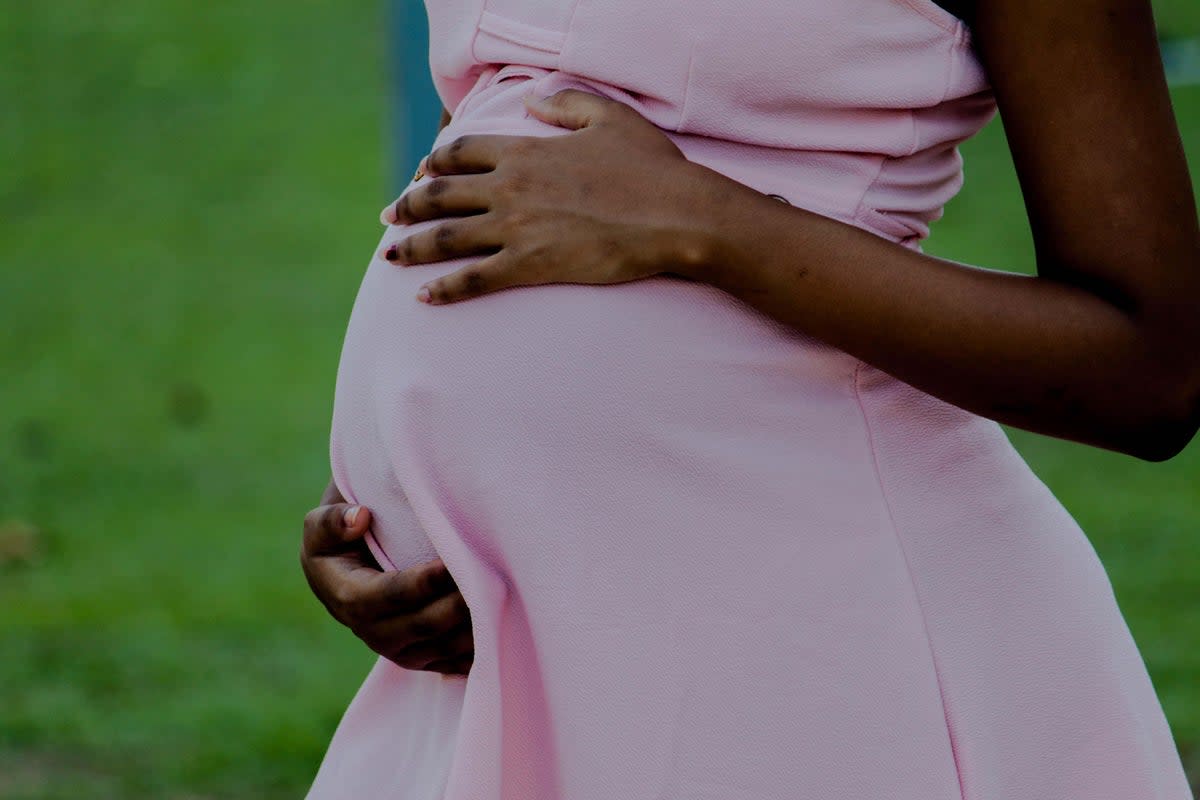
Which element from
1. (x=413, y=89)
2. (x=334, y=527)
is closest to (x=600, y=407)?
(x=334, y=527)

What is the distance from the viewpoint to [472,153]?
5.12 feet

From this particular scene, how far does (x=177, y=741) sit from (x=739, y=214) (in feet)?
11.8

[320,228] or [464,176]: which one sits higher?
[464,176]

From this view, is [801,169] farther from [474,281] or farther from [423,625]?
[423,625]

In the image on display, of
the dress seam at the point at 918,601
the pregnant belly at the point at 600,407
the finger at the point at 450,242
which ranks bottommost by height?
the dress seam at the point at 918,601

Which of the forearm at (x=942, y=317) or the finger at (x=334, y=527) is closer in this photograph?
the forearm at (x=942, y=317)

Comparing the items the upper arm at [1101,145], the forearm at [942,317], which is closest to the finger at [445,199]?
the forearm at [942,317]

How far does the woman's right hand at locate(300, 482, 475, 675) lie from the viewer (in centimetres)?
155

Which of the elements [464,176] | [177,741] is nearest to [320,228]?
[177,741]

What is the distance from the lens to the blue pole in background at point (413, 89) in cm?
420

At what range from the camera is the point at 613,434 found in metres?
1.46

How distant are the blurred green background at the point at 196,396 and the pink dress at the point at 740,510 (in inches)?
120

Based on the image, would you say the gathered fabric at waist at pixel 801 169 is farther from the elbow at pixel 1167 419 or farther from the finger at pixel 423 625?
the finger at pixel 423 625

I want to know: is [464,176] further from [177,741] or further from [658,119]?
[177,741]
